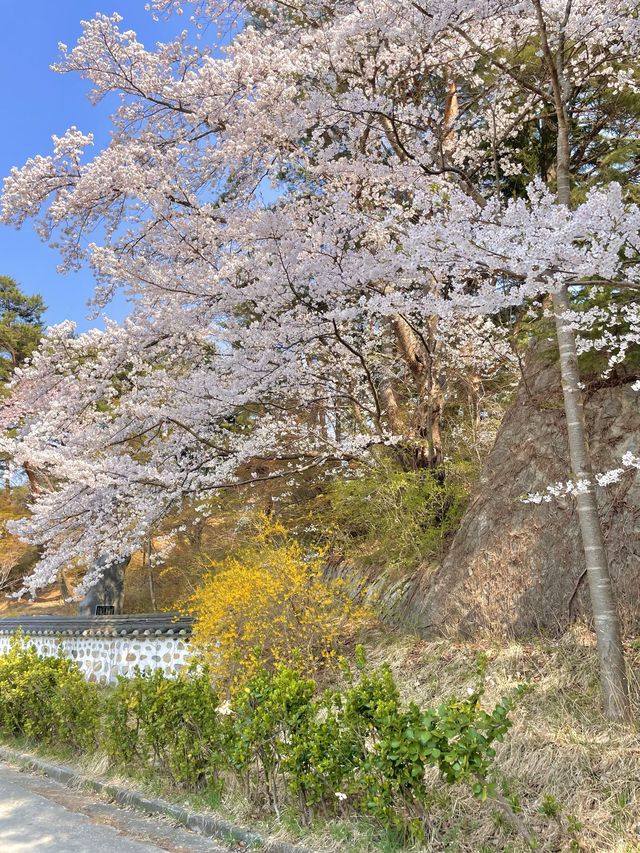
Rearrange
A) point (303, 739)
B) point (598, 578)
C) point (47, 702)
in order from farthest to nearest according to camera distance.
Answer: point (47, 702)
point (598, 578)
point (303, 739)

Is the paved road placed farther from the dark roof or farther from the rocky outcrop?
the dark roof

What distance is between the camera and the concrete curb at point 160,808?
3285 millimetres

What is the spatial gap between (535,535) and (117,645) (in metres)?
6.12

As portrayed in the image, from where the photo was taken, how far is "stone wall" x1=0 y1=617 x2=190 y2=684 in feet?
24.4

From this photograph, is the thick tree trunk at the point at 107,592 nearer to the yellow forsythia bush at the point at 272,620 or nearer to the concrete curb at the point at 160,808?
the concrete curb at the point at 160,808

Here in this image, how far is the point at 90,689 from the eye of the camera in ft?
18.5

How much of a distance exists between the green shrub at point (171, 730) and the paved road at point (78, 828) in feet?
1.14

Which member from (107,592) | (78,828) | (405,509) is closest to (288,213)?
(405,509)

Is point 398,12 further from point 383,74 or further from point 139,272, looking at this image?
point 139,272

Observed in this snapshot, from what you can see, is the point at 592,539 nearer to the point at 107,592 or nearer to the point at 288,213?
the point at 288,213

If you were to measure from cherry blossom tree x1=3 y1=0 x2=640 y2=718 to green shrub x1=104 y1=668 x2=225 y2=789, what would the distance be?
2530 mm

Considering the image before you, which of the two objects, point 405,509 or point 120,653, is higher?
point 405,509

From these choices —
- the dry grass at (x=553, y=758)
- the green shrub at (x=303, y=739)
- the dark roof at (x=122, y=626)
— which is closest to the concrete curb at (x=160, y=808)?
the green shrub at (x=303, y=739)

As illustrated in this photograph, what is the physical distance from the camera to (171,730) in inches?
174
